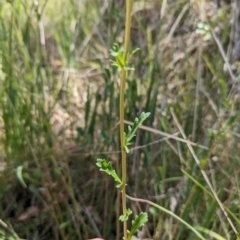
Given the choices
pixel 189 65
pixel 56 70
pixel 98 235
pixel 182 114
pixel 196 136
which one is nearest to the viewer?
pixel 98 235

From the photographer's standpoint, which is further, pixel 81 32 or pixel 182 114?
pixel 81 32

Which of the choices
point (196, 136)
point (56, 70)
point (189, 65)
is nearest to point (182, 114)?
point (196, 136)

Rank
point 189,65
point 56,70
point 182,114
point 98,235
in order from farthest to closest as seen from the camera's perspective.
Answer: point 56,70 < point 189,65 < point 182,114 < point 98,235

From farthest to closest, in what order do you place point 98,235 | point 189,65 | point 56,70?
point 56,70 → point 189,65 → point 98,235

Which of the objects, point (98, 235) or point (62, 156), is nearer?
point (98, 235)

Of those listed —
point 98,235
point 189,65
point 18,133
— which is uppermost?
point 189,65

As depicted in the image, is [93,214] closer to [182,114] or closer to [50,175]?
[50,175]

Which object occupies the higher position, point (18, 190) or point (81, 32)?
point (81, 32)

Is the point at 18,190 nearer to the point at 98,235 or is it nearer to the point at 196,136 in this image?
the point at 98,235

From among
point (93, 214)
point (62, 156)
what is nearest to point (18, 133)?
point (62, 156)
